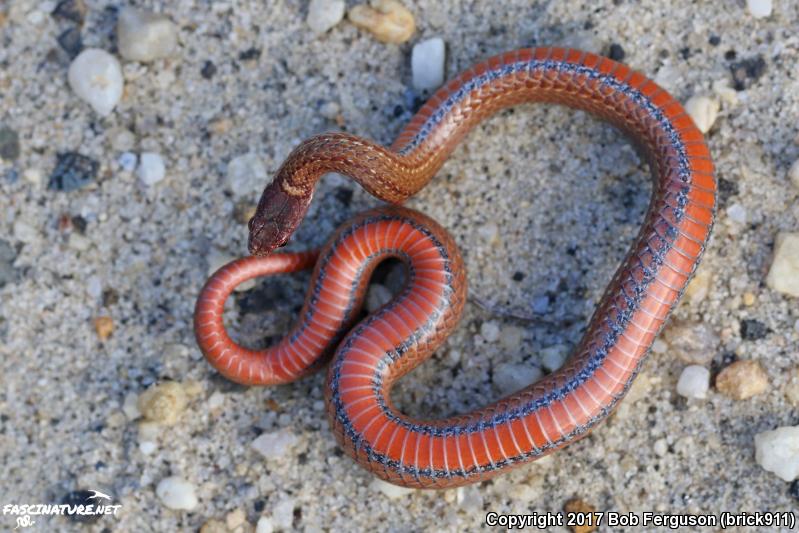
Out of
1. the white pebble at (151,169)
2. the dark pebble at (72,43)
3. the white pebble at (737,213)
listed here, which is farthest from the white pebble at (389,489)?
the dark pebble at (72,43)

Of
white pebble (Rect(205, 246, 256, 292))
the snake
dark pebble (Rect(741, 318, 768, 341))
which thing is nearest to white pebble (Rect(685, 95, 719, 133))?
the snake

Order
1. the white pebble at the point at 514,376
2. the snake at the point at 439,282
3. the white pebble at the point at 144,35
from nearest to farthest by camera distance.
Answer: the snake at the point at 439,282 < the white pebble at the point at 514,376 < the white pebble at the point at 144,35

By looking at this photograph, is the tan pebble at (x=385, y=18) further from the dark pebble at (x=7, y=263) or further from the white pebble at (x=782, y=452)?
the white pebble at (x=782, y=452)

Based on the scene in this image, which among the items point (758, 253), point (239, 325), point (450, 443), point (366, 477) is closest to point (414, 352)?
point (450, 443)

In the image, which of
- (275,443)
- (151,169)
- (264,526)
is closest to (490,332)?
(275,443)

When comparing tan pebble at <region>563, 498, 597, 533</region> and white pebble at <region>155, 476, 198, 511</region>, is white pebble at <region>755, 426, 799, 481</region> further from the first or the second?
white pebble at <region>155, 476, 198, 511</region>

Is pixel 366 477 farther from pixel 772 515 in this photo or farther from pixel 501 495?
pixel 772 515

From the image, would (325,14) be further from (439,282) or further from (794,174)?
(794,174)
